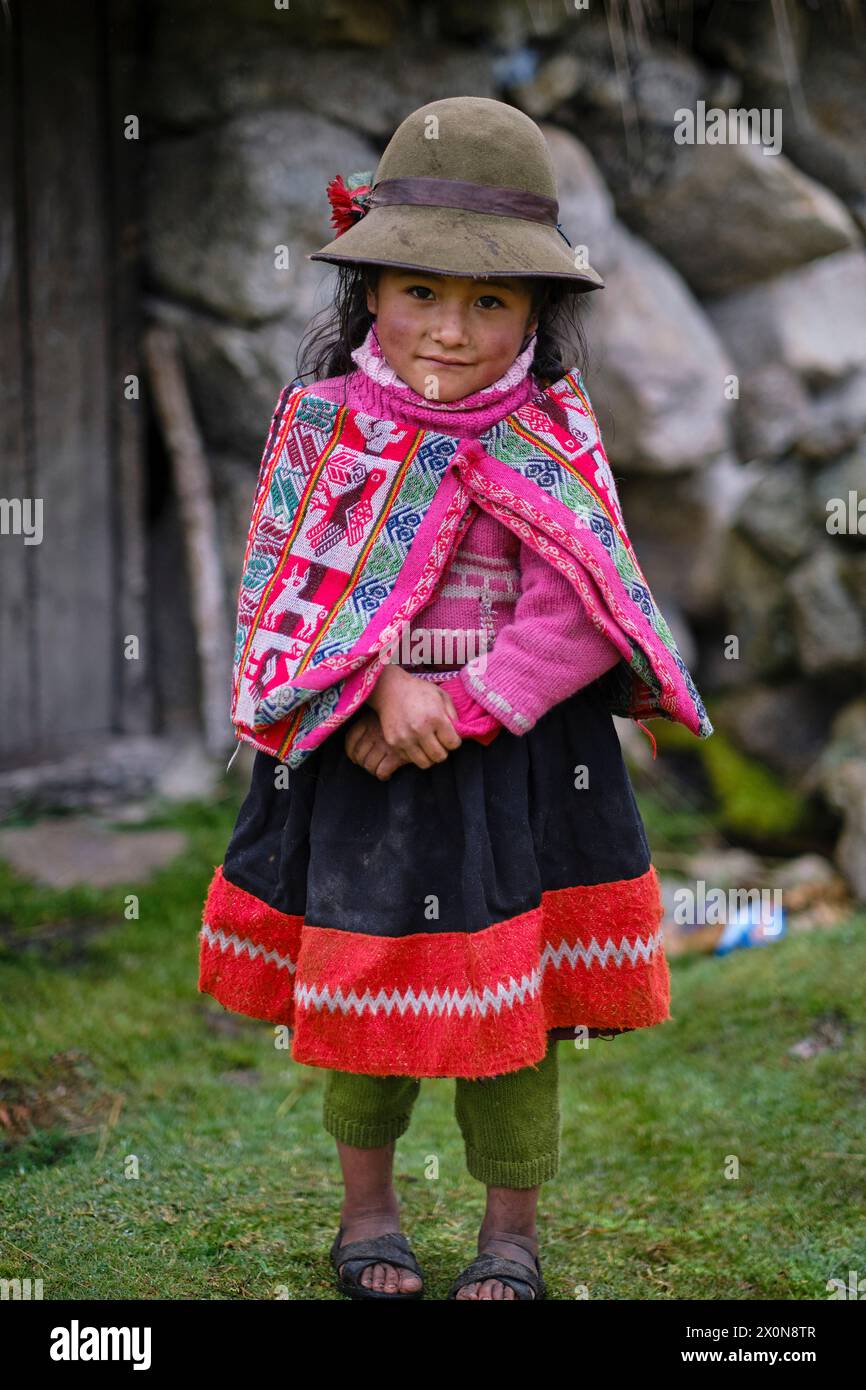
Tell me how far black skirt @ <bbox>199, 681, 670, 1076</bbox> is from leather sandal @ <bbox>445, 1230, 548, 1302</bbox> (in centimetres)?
35

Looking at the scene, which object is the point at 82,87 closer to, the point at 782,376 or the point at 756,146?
the point at 756,146

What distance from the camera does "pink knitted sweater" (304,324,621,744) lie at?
1921mm

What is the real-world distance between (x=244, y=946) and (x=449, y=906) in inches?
13.6

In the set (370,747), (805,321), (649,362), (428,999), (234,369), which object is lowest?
(428,999)

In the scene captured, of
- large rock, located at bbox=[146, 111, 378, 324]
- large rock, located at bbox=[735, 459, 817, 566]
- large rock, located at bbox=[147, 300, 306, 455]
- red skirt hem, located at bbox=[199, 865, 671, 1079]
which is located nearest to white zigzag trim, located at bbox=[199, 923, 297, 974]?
red skirt hem, located at bbox=[199, 865, 671, 1079]

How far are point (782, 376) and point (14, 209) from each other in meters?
2.94

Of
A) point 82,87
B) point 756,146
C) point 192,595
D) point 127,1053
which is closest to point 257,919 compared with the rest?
point 127,1053

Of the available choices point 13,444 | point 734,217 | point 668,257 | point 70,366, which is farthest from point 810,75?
point 13,444

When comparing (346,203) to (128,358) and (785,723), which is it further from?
(785,723)

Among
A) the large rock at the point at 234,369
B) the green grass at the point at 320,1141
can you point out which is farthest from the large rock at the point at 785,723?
the large rock at the point at 234,369

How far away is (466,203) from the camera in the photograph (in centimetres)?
196

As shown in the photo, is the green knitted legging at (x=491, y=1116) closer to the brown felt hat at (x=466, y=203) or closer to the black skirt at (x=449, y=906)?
the black skirt at (x=449, y=906)

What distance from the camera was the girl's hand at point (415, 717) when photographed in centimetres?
191

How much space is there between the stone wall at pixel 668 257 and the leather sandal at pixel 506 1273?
2.80 meters
